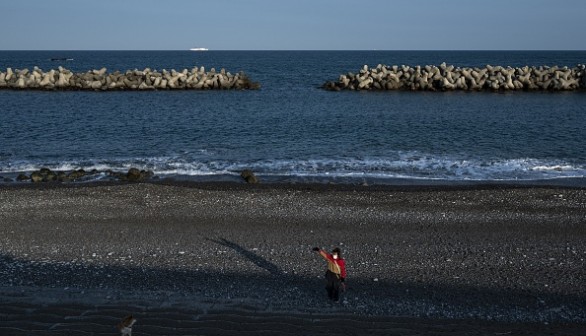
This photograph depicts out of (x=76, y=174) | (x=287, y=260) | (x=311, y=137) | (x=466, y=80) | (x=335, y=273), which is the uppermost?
(x=466, y=80)

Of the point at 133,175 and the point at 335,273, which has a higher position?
the point at 335,273

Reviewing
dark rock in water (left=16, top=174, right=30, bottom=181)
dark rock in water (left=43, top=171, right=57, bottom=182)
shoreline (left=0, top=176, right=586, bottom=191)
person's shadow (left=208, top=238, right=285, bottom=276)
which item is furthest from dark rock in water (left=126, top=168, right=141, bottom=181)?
person's shadow (left=208, top=238, right=285, bottom=276)

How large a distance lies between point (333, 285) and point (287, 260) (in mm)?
2541

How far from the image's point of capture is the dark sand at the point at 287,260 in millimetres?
10039

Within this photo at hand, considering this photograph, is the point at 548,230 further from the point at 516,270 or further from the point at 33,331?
the point at 33,331

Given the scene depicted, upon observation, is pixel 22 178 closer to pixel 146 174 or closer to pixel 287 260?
pixel 146 174

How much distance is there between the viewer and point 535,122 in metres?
36.5

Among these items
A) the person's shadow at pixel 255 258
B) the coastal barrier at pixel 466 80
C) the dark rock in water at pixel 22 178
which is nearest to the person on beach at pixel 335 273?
the person's shadow at pixel 255 258

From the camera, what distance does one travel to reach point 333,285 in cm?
1073

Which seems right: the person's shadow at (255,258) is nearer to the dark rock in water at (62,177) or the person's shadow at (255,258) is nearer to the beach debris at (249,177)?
the beach debris at (249,177)

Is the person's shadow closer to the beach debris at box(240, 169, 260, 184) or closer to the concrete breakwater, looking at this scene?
the beach debris at box(240, 169, 260, 184)

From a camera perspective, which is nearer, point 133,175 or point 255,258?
point 255,258

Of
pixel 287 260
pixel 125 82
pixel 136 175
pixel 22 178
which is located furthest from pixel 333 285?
pixel 125 82

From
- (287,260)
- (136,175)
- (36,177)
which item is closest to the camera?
(287,260)
